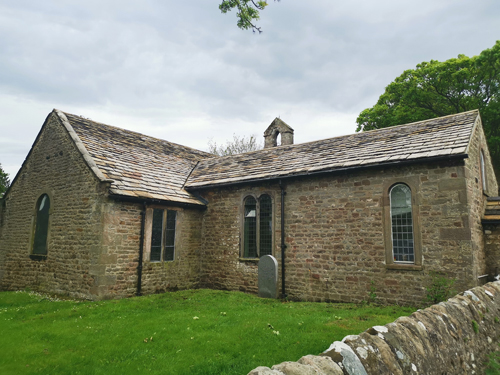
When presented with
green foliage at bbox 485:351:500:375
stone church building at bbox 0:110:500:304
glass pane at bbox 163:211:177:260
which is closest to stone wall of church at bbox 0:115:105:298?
stone church building at bbox 0:110:500:304

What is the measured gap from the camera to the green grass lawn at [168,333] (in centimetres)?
552

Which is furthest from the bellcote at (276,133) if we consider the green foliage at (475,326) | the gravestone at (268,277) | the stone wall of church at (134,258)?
the green foliage at (475,326)

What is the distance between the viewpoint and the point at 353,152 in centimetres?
1259

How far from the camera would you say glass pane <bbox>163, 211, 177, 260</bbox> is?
13.6 meters

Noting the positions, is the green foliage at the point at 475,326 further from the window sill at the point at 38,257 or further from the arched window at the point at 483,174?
Answer: the window sill at the point at 38,257

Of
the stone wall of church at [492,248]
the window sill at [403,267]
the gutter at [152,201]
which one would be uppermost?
the gutter at [152,201]

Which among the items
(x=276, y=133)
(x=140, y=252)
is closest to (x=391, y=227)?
(x=140, y=252)

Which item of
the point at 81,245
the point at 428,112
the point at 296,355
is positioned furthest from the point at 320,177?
the point at 428,112

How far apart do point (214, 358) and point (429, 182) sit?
26.1ft

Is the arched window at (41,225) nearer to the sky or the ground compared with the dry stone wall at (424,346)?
nearer to the sky

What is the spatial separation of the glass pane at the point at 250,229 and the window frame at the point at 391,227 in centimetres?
505

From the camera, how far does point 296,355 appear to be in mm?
5738

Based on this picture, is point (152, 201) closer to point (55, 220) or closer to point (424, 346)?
point (55, 220)

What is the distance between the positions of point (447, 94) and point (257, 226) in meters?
20.8
